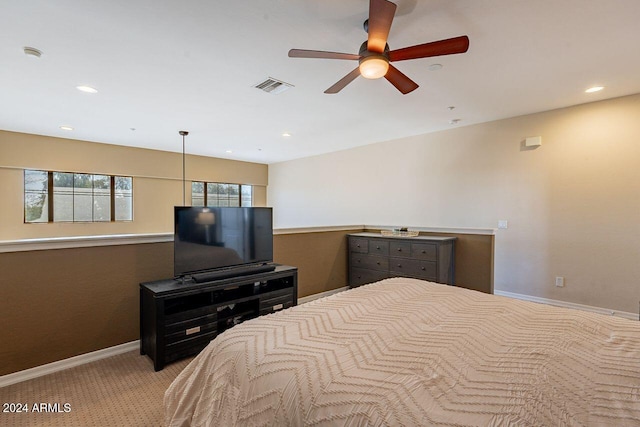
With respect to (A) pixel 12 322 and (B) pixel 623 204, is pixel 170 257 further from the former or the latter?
(B) pixel 623 204

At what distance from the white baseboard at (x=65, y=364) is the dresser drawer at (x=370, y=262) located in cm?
292

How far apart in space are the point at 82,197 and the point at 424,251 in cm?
625

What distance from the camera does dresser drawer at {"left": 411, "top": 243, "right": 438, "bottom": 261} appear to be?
3.85m

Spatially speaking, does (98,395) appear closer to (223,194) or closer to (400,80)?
(400,80)

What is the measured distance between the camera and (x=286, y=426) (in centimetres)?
99

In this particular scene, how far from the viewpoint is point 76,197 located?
5.71 metres

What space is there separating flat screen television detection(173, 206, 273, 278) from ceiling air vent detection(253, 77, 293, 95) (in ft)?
4.42

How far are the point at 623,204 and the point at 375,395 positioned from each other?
4.35 meters

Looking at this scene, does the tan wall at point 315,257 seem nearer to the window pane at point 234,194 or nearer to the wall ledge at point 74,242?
the wall ledge at point 74,242

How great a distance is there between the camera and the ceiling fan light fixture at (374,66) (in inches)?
79.4

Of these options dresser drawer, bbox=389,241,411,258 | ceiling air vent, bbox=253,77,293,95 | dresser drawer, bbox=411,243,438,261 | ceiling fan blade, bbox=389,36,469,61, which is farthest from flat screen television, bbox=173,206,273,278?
ceiling fan blade, bbox=389,36,469,61

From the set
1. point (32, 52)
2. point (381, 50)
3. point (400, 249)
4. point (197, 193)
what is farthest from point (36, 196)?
point (381, 50)

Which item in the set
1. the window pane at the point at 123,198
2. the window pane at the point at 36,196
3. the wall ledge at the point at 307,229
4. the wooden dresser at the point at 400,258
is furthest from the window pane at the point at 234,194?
the wooden dresser at the point at 400,258

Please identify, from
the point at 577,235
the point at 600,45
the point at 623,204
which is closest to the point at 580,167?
the point at 623,204
